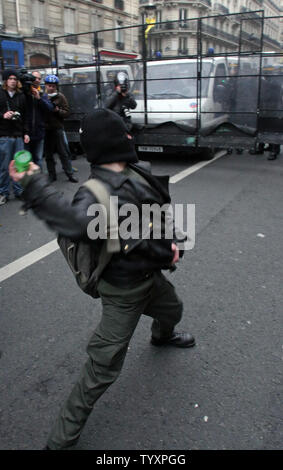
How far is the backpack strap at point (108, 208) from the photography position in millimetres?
1704

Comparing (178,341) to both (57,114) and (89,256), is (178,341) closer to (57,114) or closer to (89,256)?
(89,256)

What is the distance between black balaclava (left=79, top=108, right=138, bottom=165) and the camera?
5.86ft

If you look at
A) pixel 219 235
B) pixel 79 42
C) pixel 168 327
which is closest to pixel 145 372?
pixel 168 327

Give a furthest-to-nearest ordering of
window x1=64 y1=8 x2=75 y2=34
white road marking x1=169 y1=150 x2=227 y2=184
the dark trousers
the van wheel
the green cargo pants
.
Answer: window x1=64 y1=8 x2=75 y2=34 < the van wheel < white road marking x1=169 y1=150 x2=227 y2=184 < the dark trousers < the green cargo pants

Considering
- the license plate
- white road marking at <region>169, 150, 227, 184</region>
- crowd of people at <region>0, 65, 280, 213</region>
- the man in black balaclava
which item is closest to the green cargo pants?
the man in black balaclava

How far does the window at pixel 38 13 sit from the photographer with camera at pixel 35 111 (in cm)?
2534

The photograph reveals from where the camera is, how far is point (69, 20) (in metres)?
32.1

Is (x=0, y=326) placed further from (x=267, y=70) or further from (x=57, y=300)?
(x=267, y=70)

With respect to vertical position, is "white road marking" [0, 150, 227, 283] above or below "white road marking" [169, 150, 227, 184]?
below

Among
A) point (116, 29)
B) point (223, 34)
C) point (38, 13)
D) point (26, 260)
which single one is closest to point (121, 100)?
point (116, 29)

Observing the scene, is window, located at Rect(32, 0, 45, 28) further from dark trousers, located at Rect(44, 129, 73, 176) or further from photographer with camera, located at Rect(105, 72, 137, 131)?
dark trousers, located at Rect(44, 129, 73, 176)

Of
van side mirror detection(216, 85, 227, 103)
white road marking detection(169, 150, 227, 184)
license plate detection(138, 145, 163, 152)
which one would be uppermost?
van side mirror detection(216, 85, 227, 103)

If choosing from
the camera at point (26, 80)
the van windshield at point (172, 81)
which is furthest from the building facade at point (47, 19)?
the camera at point (26, 80)

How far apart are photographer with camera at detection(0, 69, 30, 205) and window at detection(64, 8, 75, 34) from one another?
95.4 feet
